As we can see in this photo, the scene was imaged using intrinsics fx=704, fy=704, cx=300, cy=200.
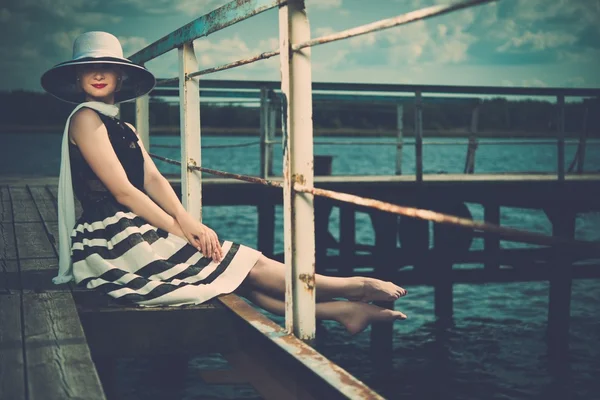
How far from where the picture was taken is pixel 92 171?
2830mm

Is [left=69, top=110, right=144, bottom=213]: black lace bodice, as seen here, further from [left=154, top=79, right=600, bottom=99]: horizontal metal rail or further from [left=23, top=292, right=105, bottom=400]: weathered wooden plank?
[left=154, top=79, right=600, bottom=99]: horizontal metal rail

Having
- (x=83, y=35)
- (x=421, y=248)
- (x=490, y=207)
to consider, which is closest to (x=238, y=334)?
(x=83, y=35)

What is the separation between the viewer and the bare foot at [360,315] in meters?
2.59

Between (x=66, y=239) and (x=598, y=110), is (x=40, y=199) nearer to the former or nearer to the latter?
(x=66, y=239)

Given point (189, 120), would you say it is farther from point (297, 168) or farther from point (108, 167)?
point (297, 168)

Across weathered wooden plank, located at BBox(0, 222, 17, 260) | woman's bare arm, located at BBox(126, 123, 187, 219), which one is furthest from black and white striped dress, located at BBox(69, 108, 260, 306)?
weathered wooden plank, located at BBox(0, 222, 17, 260)

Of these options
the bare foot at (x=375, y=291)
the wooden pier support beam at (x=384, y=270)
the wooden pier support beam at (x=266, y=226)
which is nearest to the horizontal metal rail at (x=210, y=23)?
the bare foot at (x=375, y=291)

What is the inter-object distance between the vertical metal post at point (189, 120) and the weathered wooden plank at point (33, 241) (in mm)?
741

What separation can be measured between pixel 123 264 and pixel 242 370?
619 mm

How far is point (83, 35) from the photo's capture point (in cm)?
286

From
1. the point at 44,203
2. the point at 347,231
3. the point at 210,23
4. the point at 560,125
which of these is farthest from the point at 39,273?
the point at 347,231

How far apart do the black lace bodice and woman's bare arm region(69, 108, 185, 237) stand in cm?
7

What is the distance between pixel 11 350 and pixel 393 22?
54.6 inches

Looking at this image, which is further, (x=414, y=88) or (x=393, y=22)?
(x=414, y=88)
